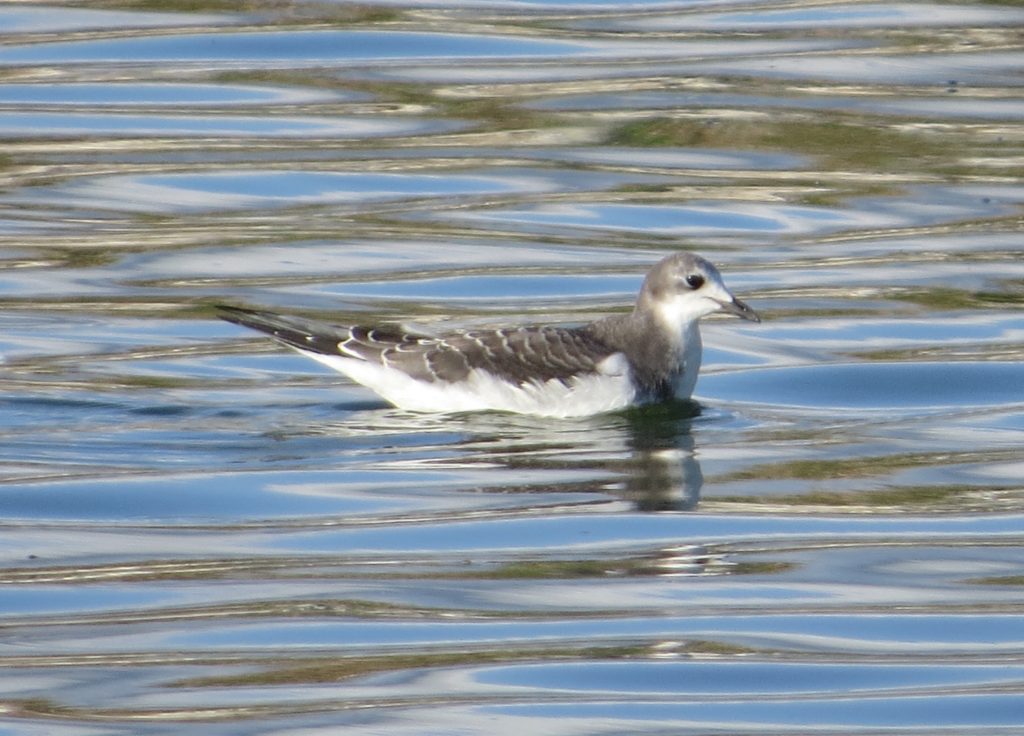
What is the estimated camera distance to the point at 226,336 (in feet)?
45.3

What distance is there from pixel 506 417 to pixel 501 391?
6.7 inches

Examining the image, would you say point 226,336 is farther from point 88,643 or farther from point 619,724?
point 619,724

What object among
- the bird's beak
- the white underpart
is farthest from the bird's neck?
the bird's beak

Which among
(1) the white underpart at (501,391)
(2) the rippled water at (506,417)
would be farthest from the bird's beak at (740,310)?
(1) the white underpart at (501,391)

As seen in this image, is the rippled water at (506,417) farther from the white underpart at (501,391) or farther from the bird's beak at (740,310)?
the bird's beak at (740,310)

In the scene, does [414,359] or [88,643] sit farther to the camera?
[414,359]

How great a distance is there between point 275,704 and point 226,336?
6.33m

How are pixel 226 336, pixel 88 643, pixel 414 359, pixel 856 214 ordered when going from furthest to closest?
1. pixel 856 214
2. pixel 226 336
3. pixel 414 359
4. pixel 88 643

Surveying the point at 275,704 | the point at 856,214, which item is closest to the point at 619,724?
the point at 275,704

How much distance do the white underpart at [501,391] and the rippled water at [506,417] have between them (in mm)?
152

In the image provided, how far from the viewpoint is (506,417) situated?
484 inches

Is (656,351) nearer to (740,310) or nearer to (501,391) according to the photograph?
(740,310)

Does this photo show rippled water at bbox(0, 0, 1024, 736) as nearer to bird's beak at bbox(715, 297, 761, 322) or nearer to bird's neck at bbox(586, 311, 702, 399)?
bird's neck at bbox(586, 311, 702, 399)

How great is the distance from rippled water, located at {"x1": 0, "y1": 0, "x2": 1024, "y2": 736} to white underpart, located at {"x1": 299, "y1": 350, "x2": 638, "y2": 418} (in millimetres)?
152
